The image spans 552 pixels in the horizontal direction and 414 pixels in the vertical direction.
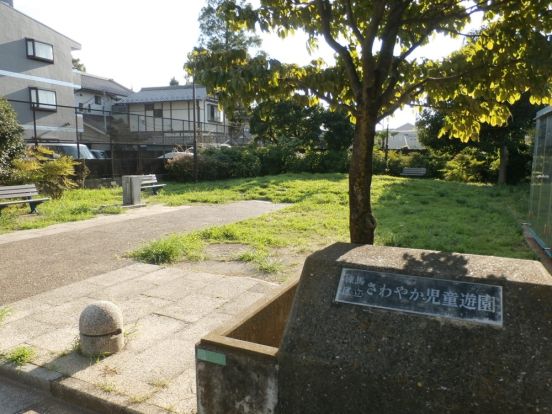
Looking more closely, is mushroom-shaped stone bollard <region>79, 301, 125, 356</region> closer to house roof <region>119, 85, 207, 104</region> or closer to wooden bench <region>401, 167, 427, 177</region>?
wooden bench <region>401, 167, 427, 177</region>

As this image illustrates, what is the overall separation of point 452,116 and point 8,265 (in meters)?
6.28

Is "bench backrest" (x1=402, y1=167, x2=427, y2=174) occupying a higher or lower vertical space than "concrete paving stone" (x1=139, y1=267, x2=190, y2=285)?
higher

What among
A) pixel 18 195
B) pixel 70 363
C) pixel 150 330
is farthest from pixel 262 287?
pixel 18 195

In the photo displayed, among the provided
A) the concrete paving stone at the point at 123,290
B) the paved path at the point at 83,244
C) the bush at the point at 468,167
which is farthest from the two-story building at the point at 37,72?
the bush at the point at 468,167

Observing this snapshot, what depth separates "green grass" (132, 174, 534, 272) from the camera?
7.38 m

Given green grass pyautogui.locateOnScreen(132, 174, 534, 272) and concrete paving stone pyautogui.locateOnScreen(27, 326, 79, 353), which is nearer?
concrete paving stone pyautogui.locateOnScreen(27, 326, 79, 353)

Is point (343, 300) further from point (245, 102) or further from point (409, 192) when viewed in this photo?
point (409, 192)

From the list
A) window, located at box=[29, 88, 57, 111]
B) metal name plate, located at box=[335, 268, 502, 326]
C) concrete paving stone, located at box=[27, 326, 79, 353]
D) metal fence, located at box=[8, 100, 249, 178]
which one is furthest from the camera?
window, located at box=[29, 88, 57, 111]

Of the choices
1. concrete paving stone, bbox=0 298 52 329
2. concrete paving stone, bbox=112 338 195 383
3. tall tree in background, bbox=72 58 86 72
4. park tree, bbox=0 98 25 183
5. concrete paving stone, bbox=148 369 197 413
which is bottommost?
concrete paving stone, bbox=148 369 197 413

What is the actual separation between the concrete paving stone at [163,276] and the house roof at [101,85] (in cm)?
3535

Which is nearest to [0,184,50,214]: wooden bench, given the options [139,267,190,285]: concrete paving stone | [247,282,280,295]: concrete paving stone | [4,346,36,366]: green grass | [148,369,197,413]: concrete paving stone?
[139,267,190,285]: concrete paving stone

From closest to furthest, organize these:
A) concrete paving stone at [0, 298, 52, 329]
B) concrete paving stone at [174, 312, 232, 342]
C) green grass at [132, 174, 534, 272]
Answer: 1. concrete paving stone at [174, 312, 232, 342]
2. concrete paving stone at [0, 298, 52, 329]
3. green grass at [132, 174, 534, 272]

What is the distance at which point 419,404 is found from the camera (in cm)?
213

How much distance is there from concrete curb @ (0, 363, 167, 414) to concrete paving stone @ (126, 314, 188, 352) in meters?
0.64
